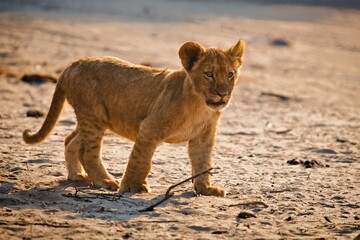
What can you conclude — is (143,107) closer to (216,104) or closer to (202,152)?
(202,152)

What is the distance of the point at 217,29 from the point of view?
953 inches

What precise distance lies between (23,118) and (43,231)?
5.49m

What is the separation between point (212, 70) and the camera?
7090mm

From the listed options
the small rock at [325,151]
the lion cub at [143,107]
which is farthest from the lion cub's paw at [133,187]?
the small rock at [325,151]

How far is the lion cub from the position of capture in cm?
716

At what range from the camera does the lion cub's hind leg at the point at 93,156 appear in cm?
763

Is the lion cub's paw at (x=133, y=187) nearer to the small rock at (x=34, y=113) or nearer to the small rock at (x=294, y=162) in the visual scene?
the small rock at (x=294, y=162)

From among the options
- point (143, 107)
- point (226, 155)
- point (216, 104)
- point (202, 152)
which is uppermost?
point (216, 104)

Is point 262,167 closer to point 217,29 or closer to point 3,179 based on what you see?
point 3,179

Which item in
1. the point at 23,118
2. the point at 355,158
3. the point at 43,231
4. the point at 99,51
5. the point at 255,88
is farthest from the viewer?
the point at 99,51

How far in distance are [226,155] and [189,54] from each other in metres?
2.56

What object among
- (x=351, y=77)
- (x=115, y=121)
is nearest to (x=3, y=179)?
(x=115, y=121)

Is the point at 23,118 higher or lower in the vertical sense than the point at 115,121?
lower

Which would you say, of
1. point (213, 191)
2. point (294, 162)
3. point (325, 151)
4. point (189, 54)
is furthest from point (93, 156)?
point (325, 151)
